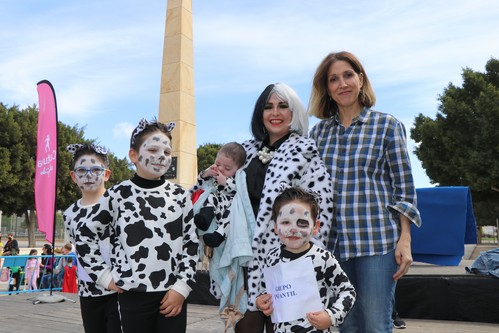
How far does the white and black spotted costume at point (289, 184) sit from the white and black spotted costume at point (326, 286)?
0.30ft

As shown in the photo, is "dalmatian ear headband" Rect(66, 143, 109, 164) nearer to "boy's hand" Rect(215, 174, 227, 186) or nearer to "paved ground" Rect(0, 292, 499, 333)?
"boy's hand" Rect(215, 174, 227, 186)

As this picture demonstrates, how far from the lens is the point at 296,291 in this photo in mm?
2010

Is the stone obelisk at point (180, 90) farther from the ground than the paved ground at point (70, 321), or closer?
farther from the ground

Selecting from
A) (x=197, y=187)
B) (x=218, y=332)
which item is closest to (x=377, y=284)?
(x=197, y=187)

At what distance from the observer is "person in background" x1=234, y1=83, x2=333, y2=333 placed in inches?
86.5

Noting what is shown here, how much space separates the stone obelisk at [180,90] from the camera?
1267 centimetres

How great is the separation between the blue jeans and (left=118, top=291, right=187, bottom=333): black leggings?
93 cm

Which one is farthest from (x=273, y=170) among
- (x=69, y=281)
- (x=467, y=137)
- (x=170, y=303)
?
(x=467, y=137)

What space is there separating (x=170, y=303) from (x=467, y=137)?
23.6 meters

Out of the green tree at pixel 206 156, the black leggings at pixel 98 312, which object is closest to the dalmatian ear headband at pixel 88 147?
the black leggings at pixel 98 312

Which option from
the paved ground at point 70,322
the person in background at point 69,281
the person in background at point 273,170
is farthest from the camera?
the person in background at point 69,281

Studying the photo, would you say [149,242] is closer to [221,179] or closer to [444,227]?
[221,179]

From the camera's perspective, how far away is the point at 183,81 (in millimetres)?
12914

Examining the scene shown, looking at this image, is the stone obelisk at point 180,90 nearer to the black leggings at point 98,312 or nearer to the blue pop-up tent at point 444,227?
the blue pop-up tent at point 444,227
